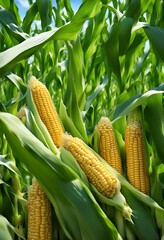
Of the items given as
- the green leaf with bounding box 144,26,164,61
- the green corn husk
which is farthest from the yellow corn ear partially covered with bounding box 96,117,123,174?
the green leaf with bounding box 144,26,164,61

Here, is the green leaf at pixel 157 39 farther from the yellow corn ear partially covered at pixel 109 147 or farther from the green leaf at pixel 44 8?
the green leaf at pixel 44 8

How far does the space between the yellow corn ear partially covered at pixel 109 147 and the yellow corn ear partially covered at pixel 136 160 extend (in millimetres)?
37

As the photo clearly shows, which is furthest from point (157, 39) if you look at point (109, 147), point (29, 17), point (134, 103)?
point (29, 17)

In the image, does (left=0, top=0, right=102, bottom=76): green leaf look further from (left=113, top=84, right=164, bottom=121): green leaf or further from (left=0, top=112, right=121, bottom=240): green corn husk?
(left=113, top=84, right=164, bottom=121): green leaf

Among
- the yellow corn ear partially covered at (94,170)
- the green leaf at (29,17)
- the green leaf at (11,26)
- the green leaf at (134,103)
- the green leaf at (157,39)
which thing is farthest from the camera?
the green leaf at (29,17)

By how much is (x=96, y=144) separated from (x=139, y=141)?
16 centimetres

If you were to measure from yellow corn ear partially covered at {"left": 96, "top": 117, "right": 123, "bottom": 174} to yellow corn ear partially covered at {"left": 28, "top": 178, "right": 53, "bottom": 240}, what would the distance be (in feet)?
0.89

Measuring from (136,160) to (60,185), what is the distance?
0.34 meters

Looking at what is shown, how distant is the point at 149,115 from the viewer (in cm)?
182

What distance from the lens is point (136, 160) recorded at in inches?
69.4

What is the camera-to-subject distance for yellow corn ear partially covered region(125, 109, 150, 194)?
1.76 meters

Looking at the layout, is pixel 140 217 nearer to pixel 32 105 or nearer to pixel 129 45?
pixel 32 105

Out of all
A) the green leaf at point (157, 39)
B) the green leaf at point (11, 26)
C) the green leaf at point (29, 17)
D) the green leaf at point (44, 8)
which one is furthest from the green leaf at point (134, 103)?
the green leaf at point (29, 17)

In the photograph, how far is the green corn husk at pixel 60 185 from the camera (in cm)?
151
